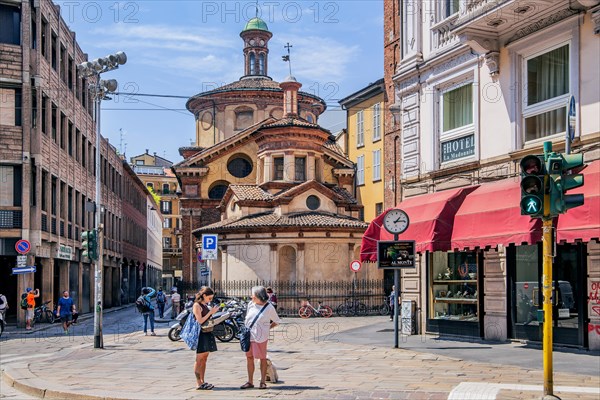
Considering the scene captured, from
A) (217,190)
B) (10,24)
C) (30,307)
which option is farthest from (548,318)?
(217,190)

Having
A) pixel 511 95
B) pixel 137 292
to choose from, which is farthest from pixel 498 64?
pixel 137 292

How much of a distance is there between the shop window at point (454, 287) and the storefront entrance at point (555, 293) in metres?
1.35

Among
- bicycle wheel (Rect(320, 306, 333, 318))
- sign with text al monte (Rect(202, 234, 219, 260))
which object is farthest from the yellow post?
bicycle wheel (Rect(320, 306, 333, 318))

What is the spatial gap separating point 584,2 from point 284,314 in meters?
26.8

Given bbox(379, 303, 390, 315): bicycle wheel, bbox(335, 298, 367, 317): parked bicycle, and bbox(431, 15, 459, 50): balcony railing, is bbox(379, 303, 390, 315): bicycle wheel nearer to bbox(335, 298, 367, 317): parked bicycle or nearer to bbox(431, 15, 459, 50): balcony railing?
bbox(335, 298, 367, 317): parked bicycle

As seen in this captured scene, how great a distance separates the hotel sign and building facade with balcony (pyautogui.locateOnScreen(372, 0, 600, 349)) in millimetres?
32

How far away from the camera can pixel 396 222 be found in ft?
64.0

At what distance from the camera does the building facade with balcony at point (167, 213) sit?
111750 mm

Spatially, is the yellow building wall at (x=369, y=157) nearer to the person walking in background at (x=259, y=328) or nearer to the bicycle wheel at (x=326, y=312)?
the bicycle wheel at (x=326, y=312)

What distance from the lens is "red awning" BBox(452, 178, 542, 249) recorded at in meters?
16.5

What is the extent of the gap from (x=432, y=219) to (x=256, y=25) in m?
50.6

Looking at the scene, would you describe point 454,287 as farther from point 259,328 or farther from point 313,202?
point 313,202

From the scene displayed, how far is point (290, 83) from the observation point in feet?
173

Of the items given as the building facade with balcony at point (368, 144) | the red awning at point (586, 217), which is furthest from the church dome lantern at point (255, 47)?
the red awning at point (586, 217)
